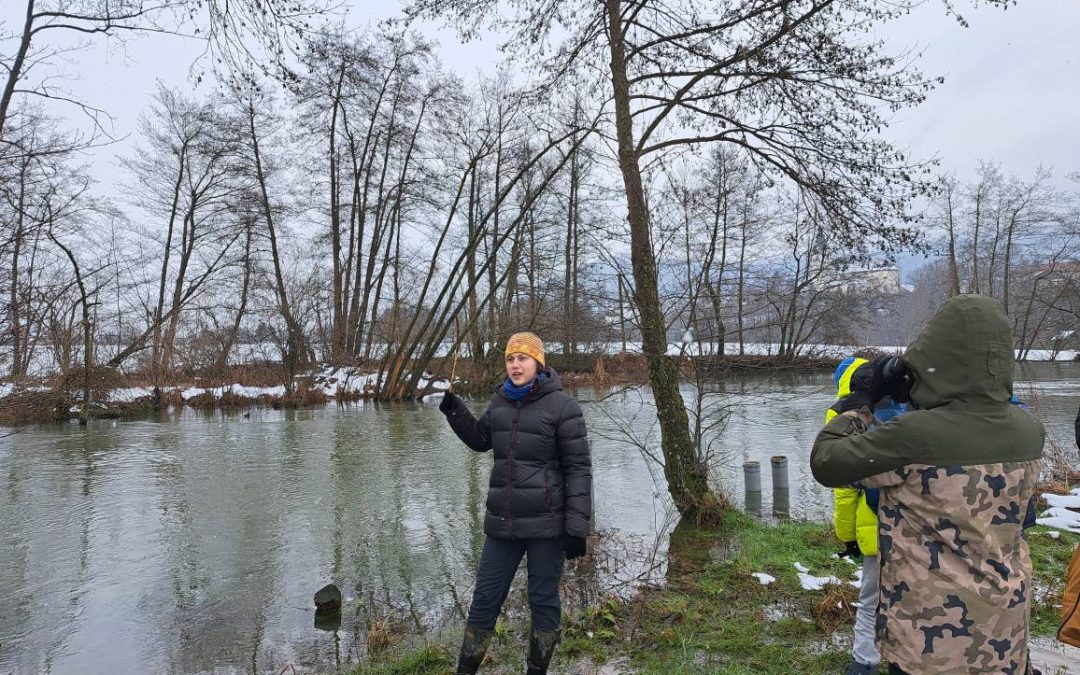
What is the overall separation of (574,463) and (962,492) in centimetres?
164

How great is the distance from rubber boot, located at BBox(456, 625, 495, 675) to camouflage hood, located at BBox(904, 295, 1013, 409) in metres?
2.27

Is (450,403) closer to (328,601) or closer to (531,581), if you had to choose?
(531,581)

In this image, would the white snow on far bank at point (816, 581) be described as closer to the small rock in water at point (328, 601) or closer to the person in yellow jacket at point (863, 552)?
the person in yellow jacket at point (863, 552)

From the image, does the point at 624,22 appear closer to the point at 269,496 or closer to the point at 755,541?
the point at 755,541

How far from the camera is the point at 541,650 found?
10.1 feet

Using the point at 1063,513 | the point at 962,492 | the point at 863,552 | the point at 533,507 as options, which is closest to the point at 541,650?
the point at 533,507

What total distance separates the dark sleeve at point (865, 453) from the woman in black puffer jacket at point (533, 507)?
46.1 inches

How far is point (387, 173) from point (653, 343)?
2281 cm

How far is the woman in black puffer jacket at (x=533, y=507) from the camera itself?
3072mm

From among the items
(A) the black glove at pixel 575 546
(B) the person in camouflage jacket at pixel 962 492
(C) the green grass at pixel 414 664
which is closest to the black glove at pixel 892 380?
(B) the person in camouflage jacket at pixel 962 492

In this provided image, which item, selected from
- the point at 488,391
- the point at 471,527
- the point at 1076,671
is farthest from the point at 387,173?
the point at 1076,671

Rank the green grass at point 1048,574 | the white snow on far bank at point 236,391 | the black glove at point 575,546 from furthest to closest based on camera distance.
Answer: the white snow on far bank at point 236,391 → the green grass at point 1048,574 → the black glove at point 575,546

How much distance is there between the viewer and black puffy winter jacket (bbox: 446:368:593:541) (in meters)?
3.06

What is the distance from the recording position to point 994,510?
201 centimetres
